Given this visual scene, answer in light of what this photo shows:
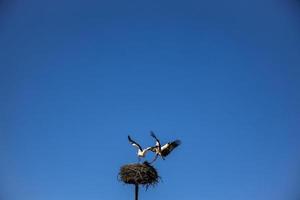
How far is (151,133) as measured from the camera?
186 ft

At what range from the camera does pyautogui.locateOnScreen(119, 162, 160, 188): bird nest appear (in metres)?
56.0

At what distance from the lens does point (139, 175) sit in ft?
184

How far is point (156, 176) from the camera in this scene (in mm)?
56281

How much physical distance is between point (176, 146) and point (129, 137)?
204 centimetres

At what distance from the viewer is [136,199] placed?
184 ft

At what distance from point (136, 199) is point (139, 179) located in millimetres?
860

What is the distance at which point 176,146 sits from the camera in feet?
185

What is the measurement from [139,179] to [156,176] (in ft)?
2.57

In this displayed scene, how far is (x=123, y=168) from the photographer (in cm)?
5644

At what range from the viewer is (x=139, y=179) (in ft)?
184

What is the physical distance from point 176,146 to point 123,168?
2366 mm

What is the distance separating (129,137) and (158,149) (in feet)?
4.63

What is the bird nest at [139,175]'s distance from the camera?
55969 mm

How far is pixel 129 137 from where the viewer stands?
5703 centimetres
